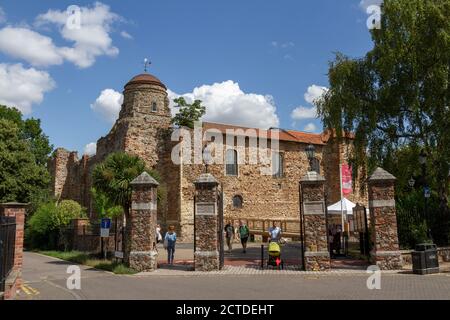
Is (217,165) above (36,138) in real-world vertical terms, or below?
below

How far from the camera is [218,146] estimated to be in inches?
1366

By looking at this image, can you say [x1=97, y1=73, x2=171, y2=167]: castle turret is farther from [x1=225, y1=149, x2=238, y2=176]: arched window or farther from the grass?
the grass

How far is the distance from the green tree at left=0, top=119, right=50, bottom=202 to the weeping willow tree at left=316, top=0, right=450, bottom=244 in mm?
22856

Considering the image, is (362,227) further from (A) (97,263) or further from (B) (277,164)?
(B) (277,164)

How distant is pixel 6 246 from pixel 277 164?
29655 mm

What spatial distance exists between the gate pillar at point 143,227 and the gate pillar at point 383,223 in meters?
7.89

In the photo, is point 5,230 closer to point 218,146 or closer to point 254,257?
point 254,257

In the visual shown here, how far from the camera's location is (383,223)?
49.3ft

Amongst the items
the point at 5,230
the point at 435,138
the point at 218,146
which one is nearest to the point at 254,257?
the point at 435,138

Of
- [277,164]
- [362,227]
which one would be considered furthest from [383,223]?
[277,164]

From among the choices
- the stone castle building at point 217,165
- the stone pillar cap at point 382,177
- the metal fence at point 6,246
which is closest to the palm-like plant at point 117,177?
the metal fence at point 6,246

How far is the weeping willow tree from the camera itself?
57.5 ft

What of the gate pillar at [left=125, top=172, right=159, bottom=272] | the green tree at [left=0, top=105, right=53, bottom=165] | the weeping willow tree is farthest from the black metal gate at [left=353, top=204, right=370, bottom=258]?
the green tree at [left=0, top=105, right=53, bottom=165]

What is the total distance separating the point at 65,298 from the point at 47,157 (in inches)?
1549
